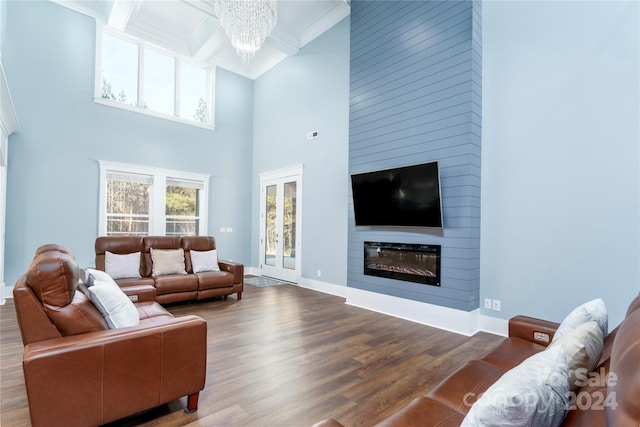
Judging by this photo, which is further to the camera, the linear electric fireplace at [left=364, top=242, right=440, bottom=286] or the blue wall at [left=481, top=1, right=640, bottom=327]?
the linear electric fireplace at [left=364, top=242, right=440, bottom=286]

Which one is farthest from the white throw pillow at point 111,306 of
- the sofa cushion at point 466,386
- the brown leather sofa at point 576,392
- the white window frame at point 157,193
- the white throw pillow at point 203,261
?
the white window frame at point 157,193

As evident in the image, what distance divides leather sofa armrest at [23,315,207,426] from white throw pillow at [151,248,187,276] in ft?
10.1

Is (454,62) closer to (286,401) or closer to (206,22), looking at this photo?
(286,401)

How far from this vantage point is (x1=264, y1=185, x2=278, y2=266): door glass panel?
22.7ft

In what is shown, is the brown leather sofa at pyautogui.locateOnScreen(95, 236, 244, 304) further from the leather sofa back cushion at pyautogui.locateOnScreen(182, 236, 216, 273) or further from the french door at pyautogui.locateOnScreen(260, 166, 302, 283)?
the french door at pyautogui.locateOnScreen(260, 166, 302, 283)

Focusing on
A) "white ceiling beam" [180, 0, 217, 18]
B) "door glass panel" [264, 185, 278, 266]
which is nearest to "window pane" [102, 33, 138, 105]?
"white ceiling beam" [180, 0, 217, 18]

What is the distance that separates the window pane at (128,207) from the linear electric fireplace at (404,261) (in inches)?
181

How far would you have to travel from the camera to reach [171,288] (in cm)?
441

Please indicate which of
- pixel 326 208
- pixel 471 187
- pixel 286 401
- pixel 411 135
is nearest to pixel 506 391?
pixel 286 401

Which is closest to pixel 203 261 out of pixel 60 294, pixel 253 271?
pixel 253 271

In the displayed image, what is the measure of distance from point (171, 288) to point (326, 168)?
324 cm

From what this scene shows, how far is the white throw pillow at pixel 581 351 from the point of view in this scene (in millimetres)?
1042

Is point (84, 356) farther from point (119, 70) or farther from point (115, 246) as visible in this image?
point (119, 70)

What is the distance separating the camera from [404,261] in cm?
417
